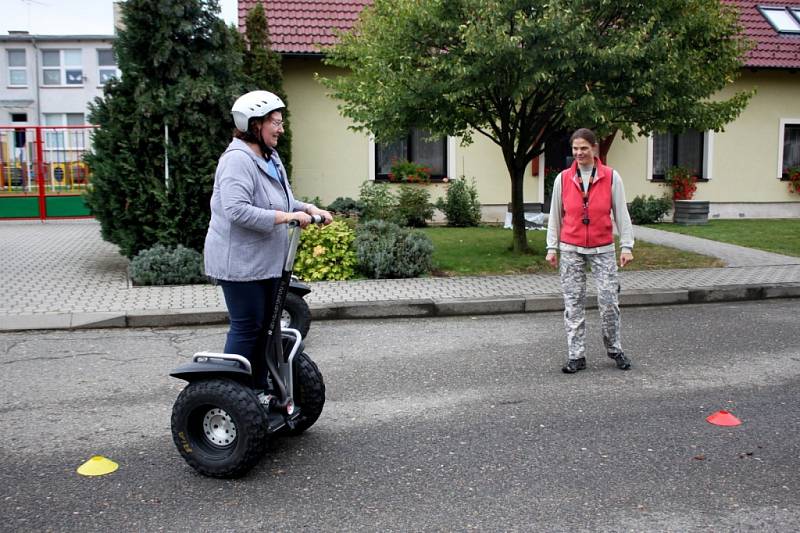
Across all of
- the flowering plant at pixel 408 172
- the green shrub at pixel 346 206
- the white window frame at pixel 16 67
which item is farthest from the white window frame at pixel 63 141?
the white window frame at pixel 16 67

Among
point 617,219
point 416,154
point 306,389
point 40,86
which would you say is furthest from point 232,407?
point 40,86

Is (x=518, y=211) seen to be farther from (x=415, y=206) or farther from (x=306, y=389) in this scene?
(x=306, y=389)

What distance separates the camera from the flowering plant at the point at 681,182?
19094 mm

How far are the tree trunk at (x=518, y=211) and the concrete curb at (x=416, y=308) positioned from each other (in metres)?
2.83

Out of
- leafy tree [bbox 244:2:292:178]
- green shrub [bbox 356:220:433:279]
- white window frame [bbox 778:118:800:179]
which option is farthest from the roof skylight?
green shrub [bbox 356:220:433:279]

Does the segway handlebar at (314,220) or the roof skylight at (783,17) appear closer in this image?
the segway handlebar at (314,220)

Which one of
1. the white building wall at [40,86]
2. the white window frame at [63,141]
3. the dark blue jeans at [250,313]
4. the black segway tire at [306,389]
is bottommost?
the black segway tire at [306,389]

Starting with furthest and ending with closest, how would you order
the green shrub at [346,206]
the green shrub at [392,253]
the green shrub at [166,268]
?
the green shrub at [346,206]
the green shrub at [392,253]
the green shrub at [166,268]

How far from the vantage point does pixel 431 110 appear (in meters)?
11.1

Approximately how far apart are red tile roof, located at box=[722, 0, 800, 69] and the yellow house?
0.10 ft

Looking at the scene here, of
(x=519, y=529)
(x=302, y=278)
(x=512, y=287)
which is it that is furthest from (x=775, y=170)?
(x=519, y=529)

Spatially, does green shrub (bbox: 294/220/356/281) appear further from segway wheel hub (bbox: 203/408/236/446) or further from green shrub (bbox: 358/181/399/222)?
segway wheel hub (bbox: 203/408/236/446)

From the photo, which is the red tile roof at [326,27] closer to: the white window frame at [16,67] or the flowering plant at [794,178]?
the flowering plant at [794,178]

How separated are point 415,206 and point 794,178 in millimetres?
9993
